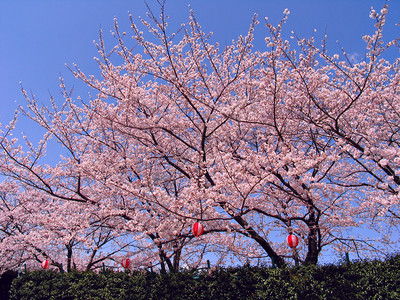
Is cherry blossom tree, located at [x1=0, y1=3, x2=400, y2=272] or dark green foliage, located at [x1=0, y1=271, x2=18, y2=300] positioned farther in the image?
dark green foliage, located at [x1=0, y1=271, x2=18, y2=300]

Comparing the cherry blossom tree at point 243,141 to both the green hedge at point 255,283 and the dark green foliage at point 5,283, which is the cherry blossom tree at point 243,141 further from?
the dark green foliage at point 5,283

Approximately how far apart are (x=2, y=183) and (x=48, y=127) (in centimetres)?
830

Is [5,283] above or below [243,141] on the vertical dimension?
below

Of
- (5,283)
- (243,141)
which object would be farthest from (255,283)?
(5,283)

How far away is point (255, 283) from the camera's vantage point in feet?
19.0

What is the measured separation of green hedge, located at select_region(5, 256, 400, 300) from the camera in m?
5.10

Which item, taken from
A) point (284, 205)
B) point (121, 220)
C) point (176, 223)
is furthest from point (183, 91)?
point (121, 220)

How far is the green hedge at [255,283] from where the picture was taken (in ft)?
16.7

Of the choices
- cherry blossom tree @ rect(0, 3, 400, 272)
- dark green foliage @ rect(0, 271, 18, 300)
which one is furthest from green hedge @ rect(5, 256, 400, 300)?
dark green foliage @ rect(0, 271, 18, 300)

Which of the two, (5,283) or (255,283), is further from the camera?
(5,283)

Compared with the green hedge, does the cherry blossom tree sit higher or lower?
higher

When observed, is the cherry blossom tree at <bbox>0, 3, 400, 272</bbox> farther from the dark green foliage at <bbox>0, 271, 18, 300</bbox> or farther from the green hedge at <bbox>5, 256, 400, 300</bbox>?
the dark green foliage at <bbox>0, 271, 18, 300</bbox>

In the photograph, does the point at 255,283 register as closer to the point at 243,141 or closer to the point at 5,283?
the point at 243,141

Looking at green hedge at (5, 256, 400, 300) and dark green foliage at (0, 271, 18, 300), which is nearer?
green hedge at (5, 256, 400, 300)
